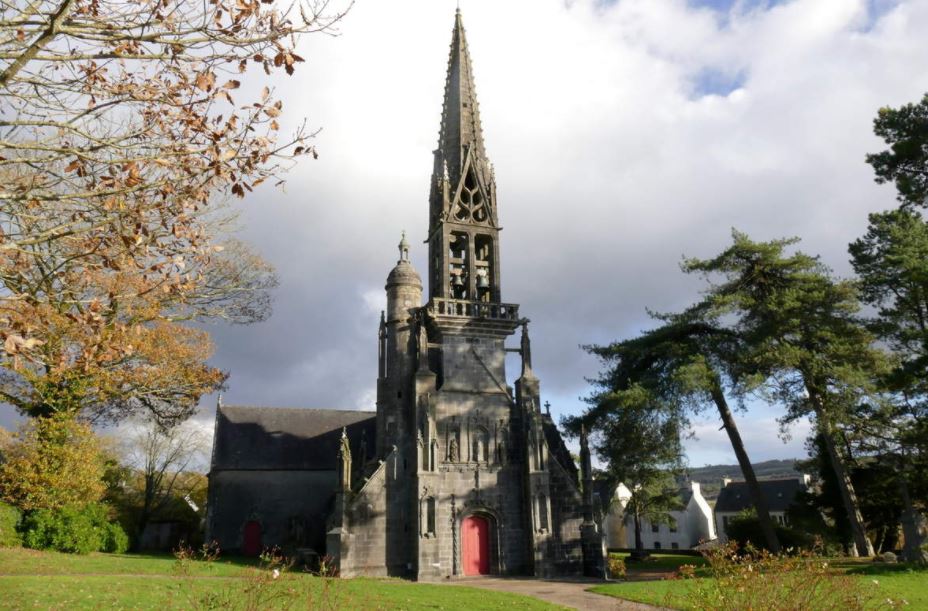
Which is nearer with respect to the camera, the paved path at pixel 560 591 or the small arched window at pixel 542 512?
the paved path at pixel 560 591

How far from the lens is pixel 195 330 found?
28.8 metres

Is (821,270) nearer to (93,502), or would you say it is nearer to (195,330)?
(195,330)

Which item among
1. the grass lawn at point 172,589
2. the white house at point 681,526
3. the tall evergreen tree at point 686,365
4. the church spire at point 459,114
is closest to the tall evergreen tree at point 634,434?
the tall evergreen tree at point 686,365

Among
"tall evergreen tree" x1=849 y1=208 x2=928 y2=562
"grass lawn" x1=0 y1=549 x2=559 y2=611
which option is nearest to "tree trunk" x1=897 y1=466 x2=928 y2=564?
"tall evergreen tree" x1=849 y1=208 x2=928 y2=562

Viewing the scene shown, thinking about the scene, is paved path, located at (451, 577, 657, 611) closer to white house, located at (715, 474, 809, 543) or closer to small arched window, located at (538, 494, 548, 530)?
small arched window, located at (538, 494, 548, 530)

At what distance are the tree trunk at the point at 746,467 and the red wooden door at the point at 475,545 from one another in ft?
37.4

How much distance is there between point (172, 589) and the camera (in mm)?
15352

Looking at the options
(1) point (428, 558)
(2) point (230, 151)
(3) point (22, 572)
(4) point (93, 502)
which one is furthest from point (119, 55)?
(4) point (93, 502)

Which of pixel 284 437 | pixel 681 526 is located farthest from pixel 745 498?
pixel 284 437

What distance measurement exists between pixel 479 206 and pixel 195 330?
1501 centimetres

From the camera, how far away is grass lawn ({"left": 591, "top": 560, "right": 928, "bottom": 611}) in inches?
615

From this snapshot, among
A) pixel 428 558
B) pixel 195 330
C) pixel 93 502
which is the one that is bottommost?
pixel 428 558

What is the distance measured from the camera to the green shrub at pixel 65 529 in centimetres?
2469

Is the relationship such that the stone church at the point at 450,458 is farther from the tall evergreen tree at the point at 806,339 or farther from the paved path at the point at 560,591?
the tall evergreen tree at the point at 806,339
